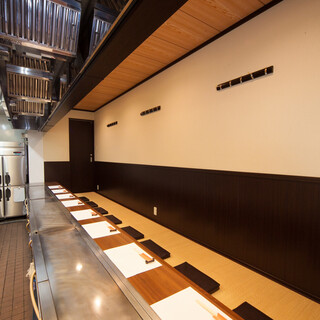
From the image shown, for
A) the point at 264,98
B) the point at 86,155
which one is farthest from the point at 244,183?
the point at 86,155

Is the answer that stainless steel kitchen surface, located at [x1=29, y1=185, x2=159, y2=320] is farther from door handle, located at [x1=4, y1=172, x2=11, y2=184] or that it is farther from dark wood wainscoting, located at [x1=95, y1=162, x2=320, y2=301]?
door handle, located at [x1=4, y1=172, x2=11, y2=184]

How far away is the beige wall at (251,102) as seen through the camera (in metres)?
1.87

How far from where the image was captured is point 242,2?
2.11 metres

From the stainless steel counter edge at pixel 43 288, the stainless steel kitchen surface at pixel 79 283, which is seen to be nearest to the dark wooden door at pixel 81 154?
the stainless steel kitchen surface at pixel 79 283

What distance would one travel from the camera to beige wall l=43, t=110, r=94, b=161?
6175 mm

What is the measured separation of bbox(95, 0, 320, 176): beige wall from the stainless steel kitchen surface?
6.17 ft

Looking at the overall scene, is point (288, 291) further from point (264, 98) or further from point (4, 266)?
point (4, 266)

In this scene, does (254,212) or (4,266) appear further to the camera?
(4,266)

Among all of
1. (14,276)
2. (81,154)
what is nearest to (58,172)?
(81,154)

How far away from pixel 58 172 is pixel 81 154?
3.01 feet

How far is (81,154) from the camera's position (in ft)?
22.4

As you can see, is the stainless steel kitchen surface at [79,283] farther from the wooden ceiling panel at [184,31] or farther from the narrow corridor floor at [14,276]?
the wooden ceiling panel at [184,31]

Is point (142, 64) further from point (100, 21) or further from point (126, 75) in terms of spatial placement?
point (100, 21)

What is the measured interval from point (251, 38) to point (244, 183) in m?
1.66
